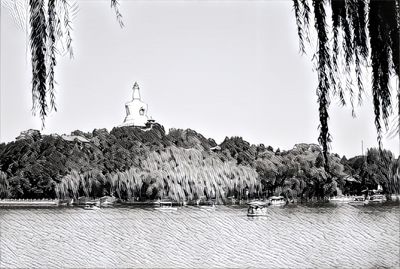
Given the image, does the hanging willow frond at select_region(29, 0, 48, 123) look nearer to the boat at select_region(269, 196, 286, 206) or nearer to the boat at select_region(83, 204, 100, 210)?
the boat at select_region(83, 204, 100, 210)

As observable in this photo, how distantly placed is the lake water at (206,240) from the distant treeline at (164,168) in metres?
0.30

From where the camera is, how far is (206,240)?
4.96m

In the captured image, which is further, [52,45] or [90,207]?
[90,207]

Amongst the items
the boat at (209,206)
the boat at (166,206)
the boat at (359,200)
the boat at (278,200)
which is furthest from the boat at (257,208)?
the boat at (359,200)

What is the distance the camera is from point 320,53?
28.7 inches

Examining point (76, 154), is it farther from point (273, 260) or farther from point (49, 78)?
point (49, 78)

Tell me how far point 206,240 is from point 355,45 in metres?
4.33

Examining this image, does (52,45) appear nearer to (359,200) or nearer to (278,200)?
(359,200)

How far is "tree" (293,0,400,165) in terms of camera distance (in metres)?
0.73

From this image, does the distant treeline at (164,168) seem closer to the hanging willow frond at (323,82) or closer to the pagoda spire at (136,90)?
the pagoda spire at (136,90)

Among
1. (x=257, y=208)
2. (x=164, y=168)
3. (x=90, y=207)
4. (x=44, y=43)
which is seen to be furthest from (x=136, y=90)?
(x=257, y=208)

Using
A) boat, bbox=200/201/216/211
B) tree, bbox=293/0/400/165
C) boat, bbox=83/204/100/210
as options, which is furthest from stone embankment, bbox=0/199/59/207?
tree, bbox=293/0/400/165

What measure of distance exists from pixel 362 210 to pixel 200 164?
4.62ft

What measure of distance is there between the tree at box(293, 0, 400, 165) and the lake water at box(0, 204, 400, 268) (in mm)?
2345
